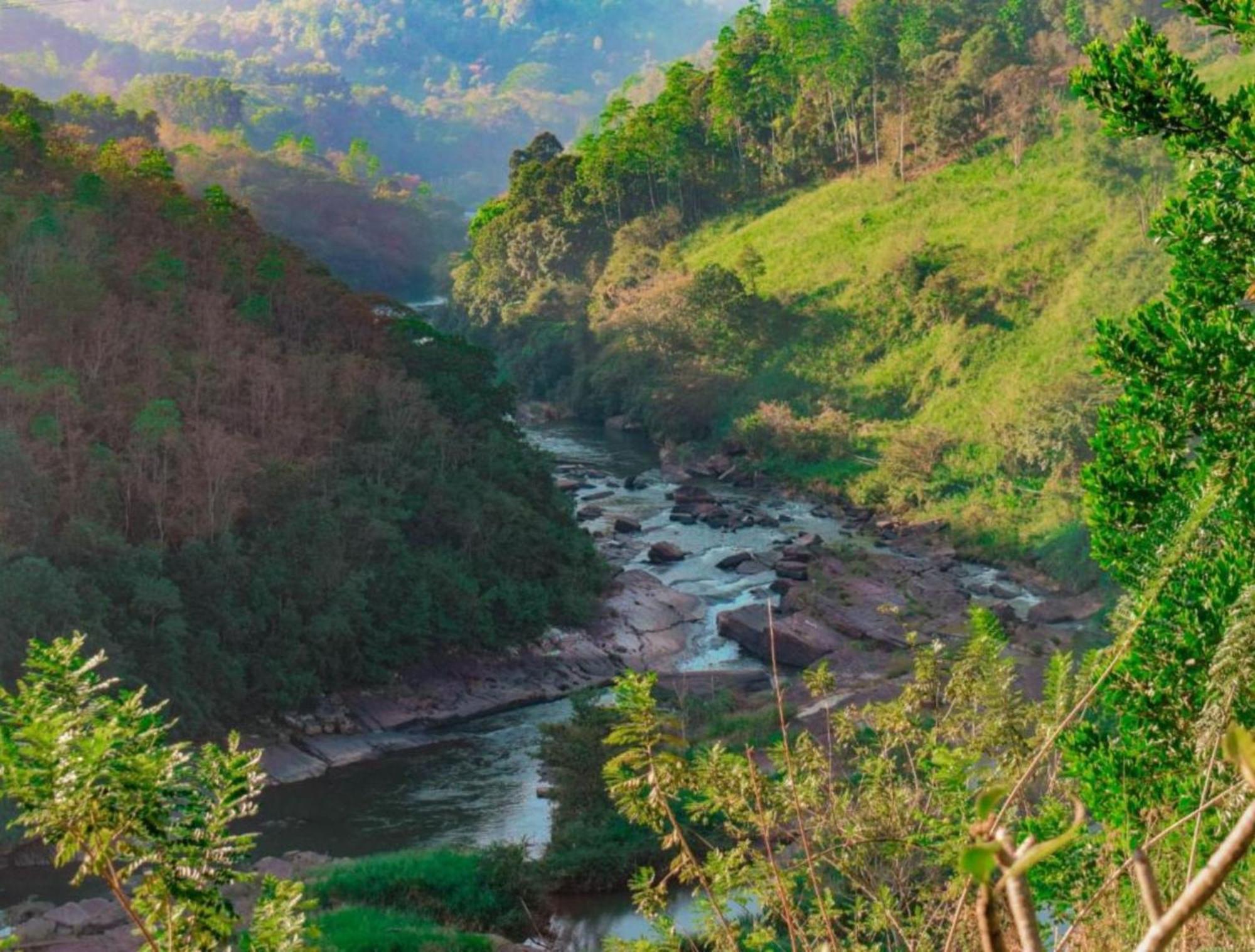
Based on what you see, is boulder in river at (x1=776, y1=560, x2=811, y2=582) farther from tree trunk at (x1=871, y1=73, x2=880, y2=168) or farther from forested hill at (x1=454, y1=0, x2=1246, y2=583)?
tree trunk at (x1=871, y1=73, x2=880, y2=168)

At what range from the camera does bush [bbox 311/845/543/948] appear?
51.7ft

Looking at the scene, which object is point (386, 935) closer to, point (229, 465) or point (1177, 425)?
point (1177, 425)

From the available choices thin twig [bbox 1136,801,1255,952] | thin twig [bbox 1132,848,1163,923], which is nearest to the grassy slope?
thin twig [bbox 1132,848,1163,923]

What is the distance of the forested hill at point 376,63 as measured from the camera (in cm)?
11131

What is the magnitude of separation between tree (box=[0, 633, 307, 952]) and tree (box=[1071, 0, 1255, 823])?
186 inches

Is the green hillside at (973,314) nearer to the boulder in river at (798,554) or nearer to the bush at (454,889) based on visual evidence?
the boulder in river at (798,554)

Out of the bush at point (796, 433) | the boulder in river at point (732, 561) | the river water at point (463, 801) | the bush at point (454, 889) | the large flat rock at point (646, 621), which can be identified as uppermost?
the bush at point (796, 433)

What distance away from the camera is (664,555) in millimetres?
31906

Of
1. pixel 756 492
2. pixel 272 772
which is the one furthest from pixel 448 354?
pixel 272 772

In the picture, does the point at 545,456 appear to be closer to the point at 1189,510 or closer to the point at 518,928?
the point at 518,928

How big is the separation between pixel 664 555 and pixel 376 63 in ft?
481

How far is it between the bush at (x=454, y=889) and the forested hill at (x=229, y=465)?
6.69 metres

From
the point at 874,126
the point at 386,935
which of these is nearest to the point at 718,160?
the point at 874,126

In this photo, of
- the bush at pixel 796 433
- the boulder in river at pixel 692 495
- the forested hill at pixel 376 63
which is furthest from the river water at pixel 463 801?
the forested hill at pixel 376 63
